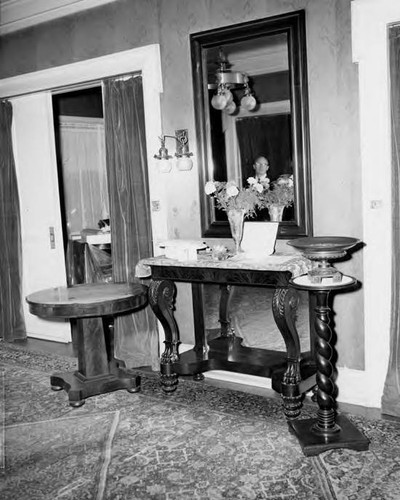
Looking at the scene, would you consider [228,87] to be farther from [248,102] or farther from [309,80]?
[309,80]

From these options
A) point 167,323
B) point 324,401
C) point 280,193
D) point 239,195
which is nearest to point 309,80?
point 280,193

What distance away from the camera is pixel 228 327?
445cm

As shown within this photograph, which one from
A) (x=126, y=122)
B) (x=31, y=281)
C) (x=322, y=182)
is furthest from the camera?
(x=31, y=281)

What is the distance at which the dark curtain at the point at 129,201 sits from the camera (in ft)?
16.1

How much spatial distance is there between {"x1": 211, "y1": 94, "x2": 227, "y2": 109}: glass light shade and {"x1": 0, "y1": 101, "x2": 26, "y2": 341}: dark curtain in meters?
→ 2.61

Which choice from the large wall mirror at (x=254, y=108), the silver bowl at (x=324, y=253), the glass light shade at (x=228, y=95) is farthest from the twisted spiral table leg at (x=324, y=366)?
the glass light shade at (x=228, y=95)

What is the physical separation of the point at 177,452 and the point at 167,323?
1156 mm

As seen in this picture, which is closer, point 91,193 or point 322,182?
point 322,182

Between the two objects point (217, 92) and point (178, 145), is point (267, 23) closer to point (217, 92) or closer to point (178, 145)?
point (217, 92)

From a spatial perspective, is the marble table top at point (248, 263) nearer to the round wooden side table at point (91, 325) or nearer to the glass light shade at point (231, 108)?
the round wooden side table at point (91, 325)

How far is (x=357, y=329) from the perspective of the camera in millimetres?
4012

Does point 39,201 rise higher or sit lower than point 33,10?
lower

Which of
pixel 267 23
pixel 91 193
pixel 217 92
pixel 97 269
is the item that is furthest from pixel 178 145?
pixel 91 193

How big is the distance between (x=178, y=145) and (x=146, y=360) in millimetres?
1840
